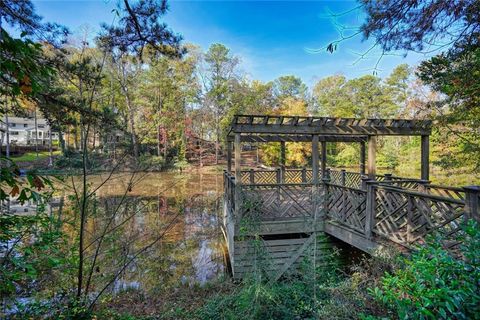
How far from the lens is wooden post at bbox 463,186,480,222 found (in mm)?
2877

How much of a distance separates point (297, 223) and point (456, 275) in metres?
4.33

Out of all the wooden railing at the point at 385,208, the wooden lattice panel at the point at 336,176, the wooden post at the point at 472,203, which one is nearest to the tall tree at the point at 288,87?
the wooden lattice panel at the point at 336,176

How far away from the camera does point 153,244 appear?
4.60m

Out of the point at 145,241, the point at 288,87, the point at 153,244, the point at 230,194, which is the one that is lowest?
the point at 145,241

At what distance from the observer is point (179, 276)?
6.11 m

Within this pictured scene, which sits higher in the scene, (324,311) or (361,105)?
(361,105)

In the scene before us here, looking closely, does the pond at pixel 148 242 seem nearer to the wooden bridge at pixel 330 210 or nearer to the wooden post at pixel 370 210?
the wooden bridge at pixel 330 210

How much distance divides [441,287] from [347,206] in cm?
392

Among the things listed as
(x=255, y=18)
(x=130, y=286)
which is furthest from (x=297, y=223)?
(x=255, y=18)

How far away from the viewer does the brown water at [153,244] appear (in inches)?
165

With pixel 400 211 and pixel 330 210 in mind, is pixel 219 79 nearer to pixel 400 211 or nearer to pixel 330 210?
pixel 330 210

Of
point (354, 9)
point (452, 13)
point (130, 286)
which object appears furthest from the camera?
point (130, 286)

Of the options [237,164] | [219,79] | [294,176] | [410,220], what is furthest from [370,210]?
[219,79]

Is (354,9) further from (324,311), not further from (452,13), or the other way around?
(324,311)
